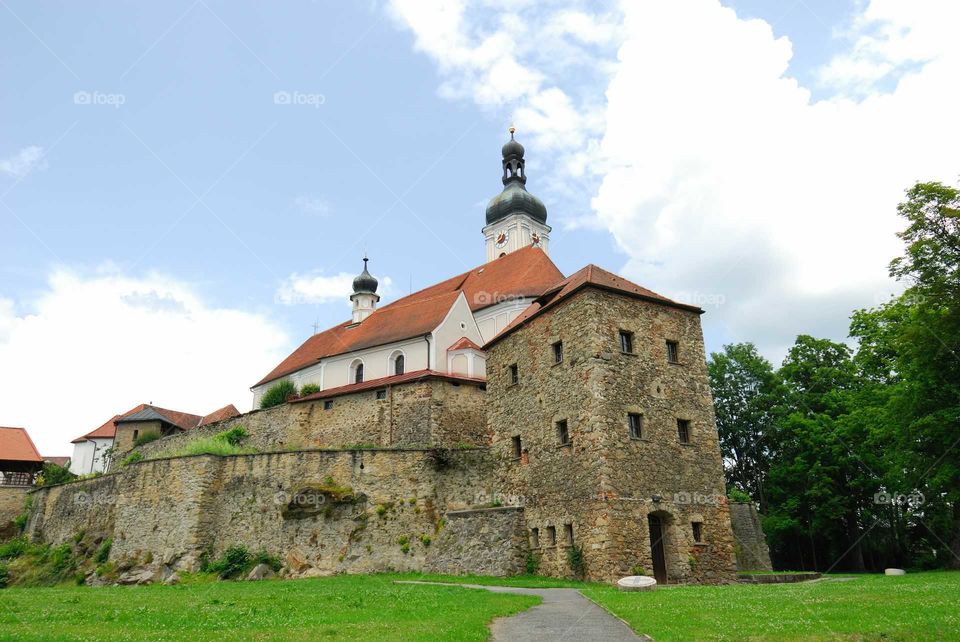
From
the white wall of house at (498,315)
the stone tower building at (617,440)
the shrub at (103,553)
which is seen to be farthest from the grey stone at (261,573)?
the white wall of house at (498,315)

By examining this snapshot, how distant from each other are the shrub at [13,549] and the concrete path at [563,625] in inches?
1334

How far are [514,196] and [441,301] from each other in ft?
85.8

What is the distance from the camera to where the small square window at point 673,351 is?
25117 mm

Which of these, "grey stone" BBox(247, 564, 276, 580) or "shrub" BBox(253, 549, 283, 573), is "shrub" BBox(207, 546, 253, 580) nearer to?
"shrub" BBox(253, 549, 283, 573)

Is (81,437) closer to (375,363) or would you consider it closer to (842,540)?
(375,363)

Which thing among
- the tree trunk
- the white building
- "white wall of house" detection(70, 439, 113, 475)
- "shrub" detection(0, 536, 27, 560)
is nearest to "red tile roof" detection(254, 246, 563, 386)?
the white building

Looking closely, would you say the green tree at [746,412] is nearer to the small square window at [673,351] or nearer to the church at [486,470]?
the church at [486,470]

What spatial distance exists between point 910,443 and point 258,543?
2549 cm

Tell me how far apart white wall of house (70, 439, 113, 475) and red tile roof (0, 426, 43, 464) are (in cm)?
672

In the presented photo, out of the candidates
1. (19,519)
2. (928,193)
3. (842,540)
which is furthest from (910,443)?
(19,519)

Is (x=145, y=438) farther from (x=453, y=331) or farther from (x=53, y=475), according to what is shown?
(x=453, y=331)

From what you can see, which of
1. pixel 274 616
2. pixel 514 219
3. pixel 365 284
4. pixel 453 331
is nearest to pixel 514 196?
pixel 514 219

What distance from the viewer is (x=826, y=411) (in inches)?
1480

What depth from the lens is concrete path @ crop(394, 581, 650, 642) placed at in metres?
10.1
